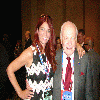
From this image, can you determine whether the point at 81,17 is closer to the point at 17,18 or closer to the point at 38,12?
the point at 38,12

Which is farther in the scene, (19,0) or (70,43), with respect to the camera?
(19,0)

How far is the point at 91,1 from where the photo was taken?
6.22 metres

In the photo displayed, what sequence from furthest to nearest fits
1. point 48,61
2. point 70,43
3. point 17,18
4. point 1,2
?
point 17,18, point 1,2, point 48,61, point 70,43

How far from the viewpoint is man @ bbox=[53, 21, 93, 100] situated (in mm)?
1300

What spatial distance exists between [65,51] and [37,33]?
48 cm

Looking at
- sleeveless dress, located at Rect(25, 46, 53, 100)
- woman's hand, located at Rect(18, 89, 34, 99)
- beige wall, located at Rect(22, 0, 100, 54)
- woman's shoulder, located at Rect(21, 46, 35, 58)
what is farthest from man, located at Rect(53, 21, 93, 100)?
beige wall, located at Rect(22, 0, 100, 54)

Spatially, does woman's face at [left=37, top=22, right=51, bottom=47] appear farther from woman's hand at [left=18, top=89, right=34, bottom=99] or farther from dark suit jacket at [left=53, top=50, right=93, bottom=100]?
woman's hand at [left=18, top=89, right=34, bottom=99]

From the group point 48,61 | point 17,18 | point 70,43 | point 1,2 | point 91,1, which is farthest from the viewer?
point 17,18

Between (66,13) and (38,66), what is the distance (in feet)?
19.2

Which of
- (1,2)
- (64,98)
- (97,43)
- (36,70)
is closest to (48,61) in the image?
(36,70)

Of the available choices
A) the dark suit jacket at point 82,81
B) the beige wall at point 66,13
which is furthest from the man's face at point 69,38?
the beige wall at point 66,13

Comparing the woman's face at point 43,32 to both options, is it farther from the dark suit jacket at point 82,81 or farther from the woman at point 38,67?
the dark suit jacket at point 82,81

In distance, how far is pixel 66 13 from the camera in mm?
6715

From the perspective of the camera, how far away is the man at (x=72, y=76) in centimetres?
130
